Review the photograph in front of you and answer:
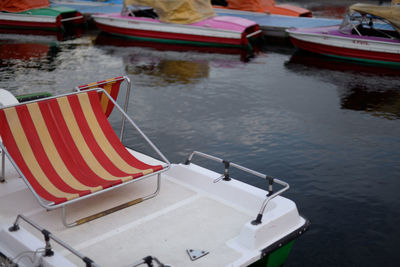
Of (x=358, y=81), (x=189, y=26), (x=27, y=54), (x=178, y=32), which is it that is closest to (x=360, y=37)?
(x=358, y=81)

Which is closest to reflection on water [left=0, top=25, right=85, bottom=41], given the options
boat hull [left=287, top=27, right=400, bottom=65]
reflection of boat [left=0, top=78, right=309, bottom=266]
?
boat hull [left=287, top=27, right=400, bottom=65]

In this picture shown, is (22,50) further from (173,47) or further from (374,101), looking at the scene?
(374,101)

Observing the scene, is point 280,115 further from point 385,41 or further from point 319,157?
point 385,41

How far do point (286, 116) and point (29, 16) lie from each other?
52.9 ft

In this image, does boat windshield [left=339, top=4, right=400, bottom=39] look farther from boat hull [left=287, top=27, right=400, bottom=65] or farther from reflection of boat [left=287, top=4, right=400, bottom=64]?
boat hull [left=287, top=27, right=400, bottom=65]

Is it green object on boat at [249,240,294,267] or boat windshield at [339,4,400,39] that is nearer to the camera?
green object on boat at [249,240,294,267]

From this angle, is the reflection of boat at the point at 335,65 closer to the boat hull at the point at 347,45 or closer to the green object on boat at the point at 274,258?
the boat hull at the point at 347,45

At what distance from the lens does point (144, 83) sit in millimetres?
15688

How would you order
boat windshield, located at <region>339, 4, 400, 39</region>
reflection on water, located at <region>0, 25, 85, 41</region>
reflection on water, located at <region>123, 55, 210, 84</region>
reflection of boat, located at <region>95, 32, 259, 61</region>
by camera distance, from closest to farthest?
reflection on water, located at <region>123, 55, 210, 84</region>, boat windshield, located at <region>339, 4, 400, 39</region>, reflection of boat, located at <region>95, 32, 259, 61</region>, reflection on water, located at <region>0, 25, 85, 41</region>

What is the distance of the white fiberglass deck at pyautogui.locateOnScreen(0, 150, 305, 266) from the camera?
5391mm

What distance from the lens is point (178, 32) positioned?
69.9 feet

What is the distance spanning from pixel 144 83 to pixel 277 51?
25.7ft

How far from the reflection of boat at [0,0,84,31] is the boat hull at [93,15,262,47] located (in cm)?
260

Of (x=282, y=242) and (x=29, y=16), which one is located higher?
(x=29, y=16)
